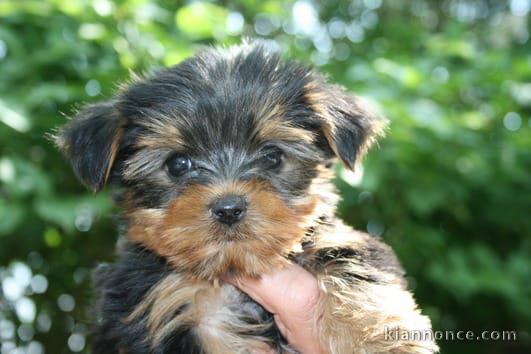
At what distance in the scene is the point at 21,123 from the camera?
152 inches

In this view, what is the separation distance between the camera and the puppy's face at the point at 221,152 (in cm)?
314

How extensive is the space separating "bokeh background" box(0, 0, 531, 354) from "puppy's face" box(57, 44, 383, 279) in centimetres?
54

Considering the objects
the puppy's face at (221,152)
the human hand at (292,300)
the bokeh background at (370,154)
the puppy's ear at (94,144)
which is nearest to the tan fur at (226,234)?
the puppy's face at (221,152)

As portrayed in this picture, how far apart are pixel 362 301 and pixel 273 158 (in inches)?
34.8

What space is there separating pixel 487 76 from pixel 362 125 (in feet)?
6.77

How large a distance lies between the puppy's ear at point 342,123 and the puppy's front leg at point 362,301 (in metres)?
0.45

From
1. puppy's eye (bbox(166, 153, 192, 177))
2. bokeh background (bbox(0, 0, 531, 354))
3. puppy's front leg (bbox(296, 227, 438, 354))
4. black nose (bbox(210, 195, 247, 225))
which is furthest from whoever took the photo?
bokeh background (bbox(0, 0, 531, 354))

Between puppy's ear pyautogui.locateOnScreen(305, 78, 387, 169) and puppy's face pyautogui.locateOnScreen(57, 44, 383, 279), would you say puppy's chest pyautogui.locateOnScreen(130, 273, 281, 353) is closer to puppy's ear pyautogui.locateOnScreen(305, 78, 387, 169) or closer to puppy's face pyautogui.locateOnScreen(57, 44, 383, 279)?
puppy's face pyautogui.locateOnScreen(57, 44, 383, 279)

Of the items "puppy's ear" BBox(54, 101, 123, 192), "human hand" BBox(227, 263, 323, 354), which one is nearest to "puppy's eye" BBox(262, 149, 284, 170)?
"human hand" BBox(227, 263, 323, 354)

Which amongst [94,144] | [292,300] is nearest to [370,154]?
[292,300]

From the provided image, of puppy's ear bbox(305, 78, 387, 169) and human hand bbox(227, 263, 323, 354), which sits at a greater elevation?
puppy's ear bbox(305, 78, 387, 169)

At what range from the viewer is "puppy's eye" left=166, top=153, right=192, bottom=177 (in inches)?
135

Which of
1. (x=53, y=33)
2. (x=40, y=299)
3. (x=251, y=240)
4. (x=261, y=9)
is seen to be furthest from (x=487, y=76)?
(x=40, y=299)

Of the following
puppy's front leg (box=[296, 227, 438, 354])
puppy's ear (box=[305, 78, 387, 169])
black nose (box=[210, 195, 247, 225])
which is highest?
puppy's ear (box=[305, 78, 387, 169])
